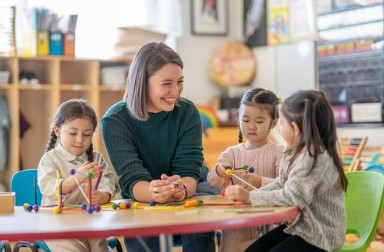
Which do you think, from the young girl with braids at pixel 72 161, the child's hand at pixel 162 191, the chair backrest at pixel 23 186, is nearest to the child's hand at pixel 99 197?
the young girl with braids at pixel 72 161

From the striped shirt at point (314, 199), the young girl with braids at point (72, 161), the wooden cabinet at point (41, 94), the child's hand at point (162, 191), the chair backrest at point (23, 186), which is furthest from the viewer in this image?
the wooden cabinet at point (41, 94)

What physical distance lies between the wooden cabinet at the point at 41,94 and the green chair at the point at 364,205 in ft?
9.37

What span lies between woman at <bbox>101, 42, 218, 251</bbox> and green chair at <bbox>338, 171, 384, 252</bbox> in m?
0.53

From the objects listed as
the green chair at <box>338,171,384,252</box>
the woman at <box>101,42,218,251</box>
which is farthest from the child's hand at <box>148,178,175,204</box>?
the green chair at <box>338,171,384,252</box>

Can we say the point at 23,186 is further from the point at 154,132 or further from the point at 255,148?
the point at 255,148

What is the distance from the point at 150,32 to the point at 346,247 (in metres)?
3.39

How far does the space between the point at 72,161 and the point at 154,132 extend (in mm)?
Result: 307

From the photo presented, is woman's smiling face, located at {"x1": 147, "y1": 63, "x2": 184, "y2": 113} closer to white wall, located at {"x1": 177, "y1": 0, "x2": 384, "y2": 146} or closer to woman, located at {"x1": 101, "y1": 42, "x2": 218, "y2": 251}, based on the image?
woman, located at {"x1": 101, "y1": 42, "x2": 218, "y2": 251}

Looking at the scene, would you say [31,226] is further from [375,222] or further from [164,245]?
[375,222]

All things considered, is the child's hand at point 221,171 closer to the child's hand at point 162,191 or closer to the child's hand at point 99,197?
the child's hand at point 162,191

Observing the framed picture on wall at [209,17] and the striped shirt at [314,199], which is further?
the framed picture on wall at [209,17]

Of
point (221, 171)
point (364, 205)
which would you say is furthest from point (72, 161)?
point (364, 205)

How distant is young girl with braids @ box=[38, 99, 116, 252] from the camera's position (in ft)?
7.71

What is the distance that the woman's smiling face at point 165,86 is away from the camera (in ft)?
7.93
